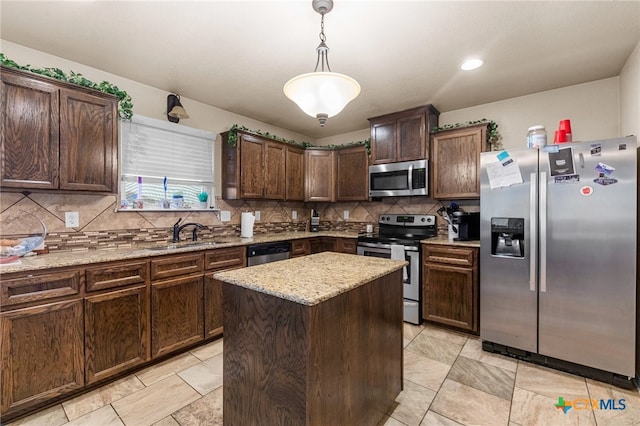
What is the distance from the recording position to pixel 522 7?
176 cm

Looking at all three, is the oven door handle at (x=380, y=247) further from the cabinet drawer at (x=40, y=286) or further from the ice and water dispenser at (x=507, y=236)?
the cabinet drawer at (x=40, y=286)

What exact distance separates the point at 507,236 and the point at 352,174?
2.13 meters

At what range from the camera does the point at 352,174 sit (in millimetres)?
4102

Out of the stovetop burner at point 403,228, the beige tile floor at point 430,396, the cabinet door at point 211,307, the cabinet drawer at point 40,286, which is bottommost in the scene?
the beige tile floor at point 430,396

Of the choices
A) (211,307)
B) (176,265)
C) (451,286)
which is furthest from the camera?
(451,286)

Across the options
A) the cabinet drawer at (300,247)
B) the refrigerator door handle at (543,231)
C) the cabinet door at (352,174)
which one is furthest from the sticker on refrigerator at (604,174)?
the cabinet drawer at (300,247)

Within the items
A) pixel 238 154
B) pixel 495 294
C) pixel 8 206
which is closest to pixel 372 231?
pixel 495 294

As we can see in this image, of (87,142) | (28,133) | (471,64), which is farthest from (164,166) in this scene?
(471,64)

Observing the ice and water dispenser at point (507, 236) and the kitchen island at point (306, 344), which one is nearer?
the kitchen island at point (306, 344)

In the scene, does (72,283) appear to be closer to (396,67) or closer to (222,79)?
(222,79)

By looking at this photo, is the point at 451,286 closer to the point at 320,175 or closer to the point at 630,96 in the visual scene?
the point at 630,96

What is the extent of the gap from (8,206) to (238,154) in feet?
6.35

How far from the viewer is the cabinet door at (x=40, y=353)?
5.50ft

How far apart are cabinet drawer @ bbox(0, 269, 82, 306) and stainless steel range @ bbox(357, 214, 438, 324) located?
8.77 ft
